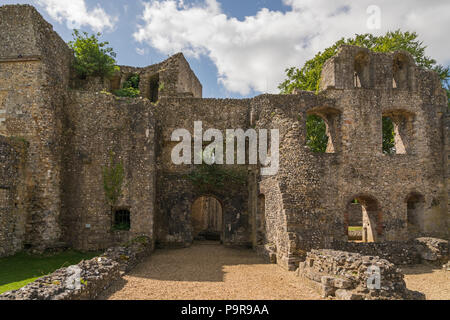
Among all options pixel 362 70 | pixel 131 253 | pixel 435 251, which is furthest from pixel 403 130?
pixel 131 253

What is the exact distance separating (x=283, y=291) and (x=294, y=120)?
6.14 meters

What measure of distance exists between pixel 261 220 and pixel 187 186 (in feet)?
12.4

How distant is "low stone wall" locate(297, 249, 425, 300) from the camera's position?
6254 mm

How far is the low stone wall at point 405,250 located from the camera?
1027cm

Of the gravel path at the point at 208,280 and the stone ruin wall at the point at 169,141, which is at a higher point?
the stone ruin wall at the point at 169,141

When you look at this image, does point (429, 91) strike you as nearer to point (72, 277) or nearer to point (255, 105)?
point (255, 105)

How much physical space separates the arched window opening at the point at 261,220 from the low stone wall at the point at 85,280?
4979mm

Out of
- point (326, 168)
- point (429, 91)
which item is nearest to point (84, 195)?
point (326, 168)

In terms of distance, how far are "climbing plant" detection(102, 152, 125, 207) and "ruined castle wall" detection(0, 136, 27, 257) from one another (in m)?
2.88

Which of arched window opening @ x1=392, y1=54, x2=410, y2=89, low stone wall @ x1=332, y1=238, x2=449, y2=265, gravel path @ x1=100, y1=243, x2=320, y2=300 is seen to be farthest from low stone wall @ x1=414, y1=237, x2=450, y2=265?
arched window opening @ x1=392, y1=54, x2=410, y2=89

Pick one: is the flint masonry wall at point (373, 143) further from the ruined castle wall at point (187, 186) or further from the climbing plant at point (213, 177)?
the climbing plant at point (213, 177)

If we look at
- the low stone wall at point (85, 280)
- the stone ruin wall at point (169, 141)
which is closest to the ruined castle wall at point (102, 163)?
the stone ruin wall at point (169, 141)

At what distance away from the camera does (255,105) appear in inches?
533
